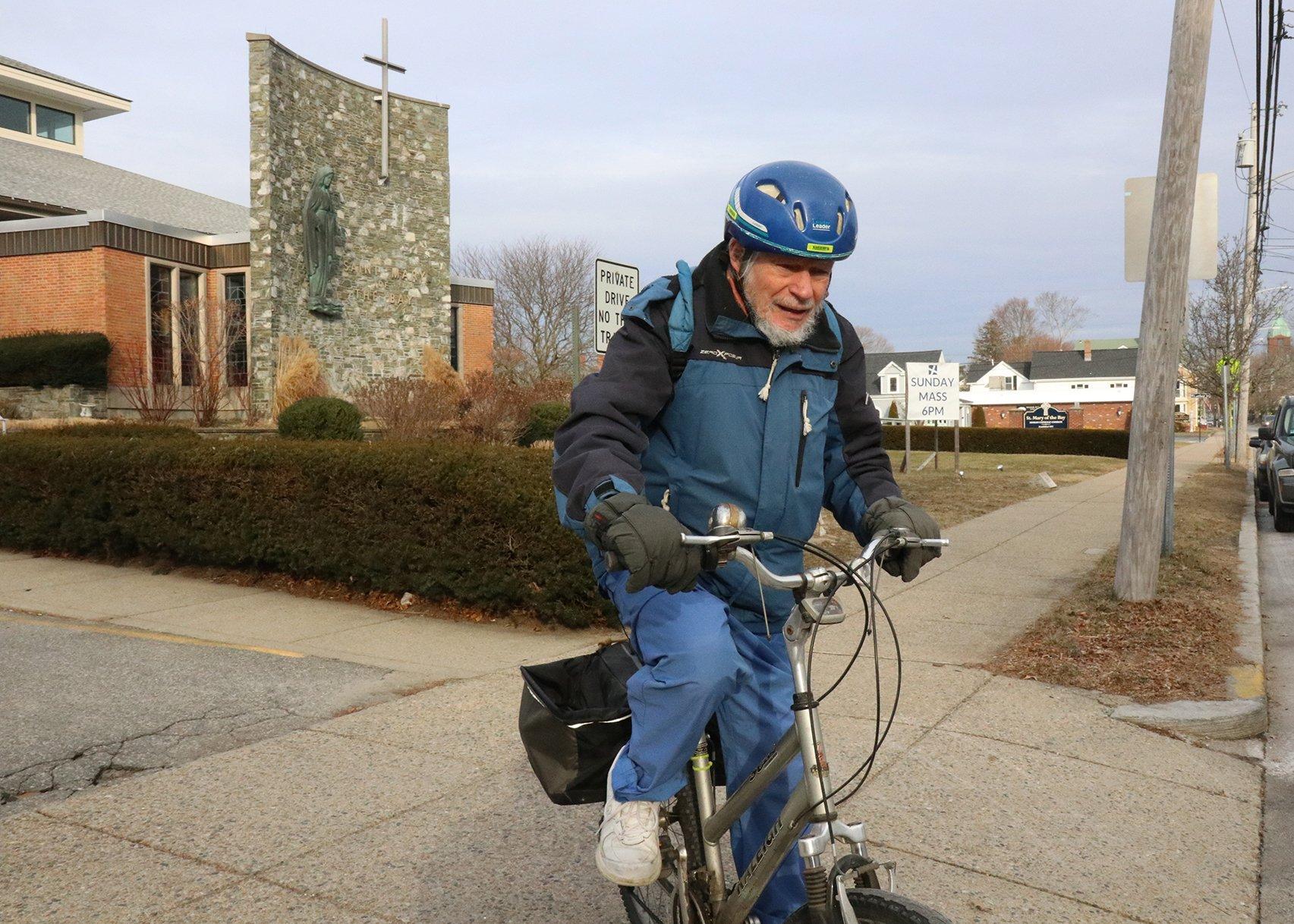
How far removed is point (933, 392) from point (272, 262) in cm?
1367

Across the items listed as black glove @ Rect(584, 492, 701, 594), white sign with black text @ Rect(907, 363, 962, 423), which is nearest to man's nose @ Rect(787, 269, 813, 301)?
black glove @ Rect(584, 492, 701, 594)

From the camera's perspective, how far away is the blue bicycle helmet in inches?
95.2

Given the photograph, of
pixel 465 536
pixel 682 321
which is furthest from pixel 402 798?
pixel 465 536

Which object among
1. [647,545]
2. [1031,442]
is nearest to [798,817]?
[647,545]

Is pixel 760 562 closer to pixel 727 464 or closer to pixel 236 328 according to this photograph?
pixel 727 464

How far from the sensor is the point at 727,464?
2.52 metres

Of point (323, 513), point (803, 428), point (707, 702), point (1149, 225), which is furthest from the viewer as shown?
point (1149, 225)

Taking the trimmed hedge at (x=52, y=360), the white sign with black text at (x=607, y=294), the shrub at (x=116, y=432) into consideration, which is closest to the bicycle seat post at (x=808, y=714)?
the white sign with black text at (x=607, y=294)

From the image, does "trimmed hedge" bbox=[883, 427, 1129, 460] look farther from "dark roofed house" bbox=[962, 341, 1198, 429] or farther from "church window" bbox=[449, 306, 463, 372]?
"dark roofed house" bbox=[962, 341, 1198, 429]

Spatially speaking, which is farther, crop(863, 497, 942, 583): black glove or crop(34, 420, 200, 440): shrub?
crop(34, 420, 200, 440): shrub

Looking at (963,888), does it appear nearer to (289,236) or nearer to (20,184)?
(289,236)

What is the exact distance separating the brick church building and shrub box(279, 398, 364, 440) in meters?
7.13

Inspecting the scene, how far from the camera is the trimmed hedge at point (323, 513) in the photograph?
23.5ft

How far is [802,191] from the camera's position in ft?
7.95
